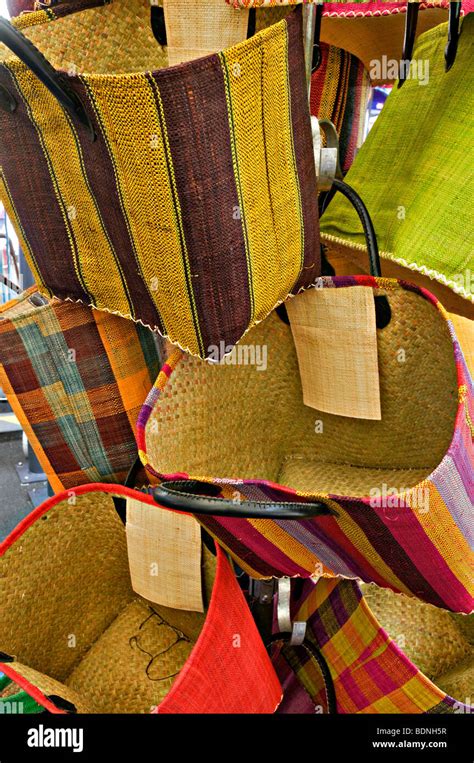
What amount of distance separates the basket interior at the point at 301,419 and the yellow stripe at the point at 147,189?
87mm

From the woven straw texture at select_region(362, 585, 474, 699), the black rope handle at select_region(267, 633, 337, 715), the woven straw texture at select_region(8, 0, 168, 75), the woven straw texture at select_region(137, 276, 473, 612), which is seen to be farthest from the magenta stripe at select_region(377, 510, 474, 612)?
the woven straw texture at select_region(8, 0, 168, 75)

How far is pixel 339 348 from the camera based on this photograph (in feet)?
2.47

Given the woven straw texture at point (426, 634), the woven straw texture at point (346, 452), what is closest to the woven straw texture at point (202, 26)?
the woven straw texture at point (346, 452)

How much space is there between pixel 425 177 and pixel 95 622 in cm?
71

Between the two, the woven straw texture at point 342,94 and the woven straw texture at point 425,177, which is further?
the woven straw texture at point 342,94

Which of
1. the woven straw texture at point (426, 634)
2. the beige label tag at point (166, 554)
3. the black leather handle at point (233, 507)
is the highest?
the black leather handle at point (233, 507)

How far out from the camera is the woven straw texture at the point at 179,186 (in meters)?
0.50

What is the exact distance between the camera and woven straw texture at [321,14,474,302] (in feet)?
2.25

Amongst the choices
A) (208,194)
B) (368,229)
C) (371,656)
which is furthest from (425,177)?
(371,656)

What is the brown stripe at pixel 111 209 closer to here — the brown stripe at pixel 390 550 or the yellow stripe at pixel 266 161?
the yellow stripe at pixel 266 161

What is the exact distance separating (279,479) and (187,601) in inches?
7.3

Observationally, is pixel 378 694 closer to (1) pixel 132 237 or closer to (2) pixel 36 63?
(1) pixel 132 237

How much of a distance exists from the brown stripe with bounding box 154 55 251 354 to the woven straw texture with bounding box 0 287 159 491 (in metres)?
0.20

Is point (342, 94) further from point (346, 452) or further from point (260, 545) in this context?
point (260, 545)
